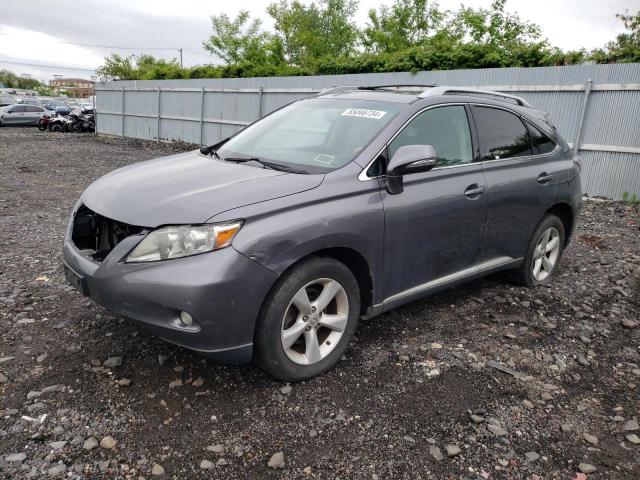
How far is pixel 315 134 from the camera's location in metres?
3.66

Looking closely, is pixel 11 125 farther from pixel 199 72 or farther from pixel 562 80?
pixel 562 80

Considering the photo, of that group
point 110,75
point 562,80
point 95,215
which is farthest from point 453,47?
point 110,75

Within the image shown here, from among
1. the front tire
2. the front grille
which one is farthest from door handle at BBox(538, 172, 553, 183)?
the front grille

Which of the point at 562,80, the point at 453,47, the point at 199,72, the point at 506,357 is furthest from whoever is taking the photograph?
the point at 199,72

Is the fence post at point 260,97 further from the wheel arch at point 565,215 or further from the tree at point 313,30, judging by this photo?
the tree at point 313,30

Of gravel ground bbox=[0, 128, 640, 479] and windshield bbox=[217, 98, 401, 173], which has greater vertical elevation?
windshield bbox=[217, 98, 401, 173]

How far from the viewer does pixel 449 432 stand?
2668 millimetres

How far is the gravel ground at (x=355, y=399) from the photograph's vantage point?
7.93ft

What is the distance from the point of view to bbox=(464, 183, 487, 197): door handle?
12.1 feet

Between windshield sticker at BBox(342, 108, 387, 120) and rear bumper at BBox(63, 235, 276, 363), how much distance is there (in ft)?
4.93

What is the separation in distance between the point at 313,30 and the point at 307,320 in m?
44.7

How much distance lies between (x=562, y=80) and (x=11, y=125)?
102 ft

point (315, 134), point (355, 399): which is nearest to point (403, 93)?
point (315, 134)

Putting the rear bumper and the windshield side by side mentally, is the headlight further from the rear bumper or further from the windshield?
the windshield
